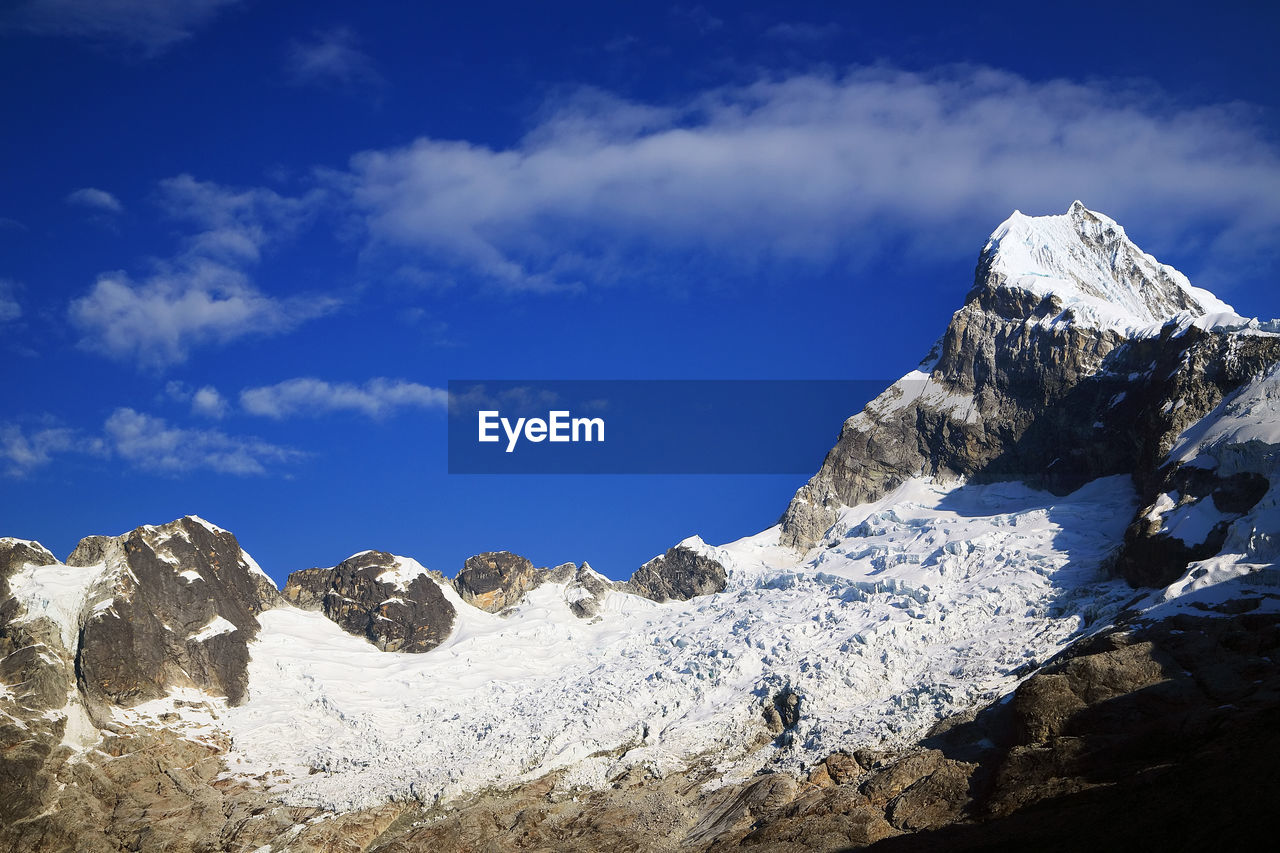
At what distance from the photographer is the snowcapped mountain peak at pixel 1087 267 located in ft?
518

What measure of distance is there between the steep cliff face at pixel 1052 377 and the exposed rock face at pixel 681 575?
12120mm

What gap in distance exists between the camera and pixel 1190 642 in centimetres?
7738

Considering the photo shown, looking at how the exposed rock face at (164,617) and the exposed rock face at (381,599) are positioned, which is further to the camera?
the exposed rock face at (381,599)

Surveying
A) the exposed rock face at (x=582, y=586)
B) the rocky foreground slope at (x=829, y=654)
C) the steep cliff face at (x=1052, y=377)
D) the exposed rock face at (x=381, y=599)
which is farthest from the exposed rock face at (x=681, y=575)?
the exposed rock face at (x=381, y=599)

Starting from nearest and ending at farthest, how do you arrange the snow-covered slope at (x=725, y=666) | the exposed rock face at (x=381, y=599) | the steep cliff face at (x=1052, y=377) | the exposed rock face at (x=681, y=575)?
the snow-covered slope at (x=725, y=666), the steep cliff face at (x=1052, y=377), the exposed rock face at (x=381, y=599), the exposed rock face at (x=681, y=575)

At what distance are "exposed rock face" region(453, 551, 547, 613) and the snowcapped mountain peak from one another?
82072 millimetres

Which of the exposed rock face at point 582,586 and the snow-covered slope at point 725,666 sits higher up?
the exposed rock face at point 582,586

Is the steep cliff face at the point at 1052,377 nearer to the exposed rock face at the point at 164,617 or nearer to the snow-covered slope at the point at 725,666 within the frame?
the snow-covered slope at the point at 725,666

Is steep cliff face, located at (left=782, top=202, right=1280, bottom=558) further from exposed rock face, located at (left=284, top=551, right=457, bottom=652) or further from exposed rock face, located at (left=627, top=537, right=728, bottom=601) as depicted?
exposed rock face, located at (left=284, top=551, right=457, bottom=652)

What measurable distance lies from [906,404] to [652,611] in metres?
48.3

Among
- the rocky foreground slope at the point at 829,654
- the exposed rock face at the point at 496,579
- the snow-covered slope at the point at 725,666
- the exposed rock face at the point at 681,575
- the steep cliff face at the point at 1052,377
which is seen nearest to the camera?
the rocky foreground slope at the point at 829,654

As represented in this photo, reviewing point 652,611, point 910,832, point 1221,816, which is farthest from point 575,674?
point 1221,816

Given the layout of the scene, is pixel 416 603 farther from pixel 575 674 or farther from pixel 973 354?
pixel 973 354

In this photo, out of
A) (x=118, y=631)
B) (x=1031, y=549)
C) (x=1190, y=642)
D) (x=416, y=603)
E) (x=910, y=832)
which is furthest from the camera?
(x=416, y=603)
